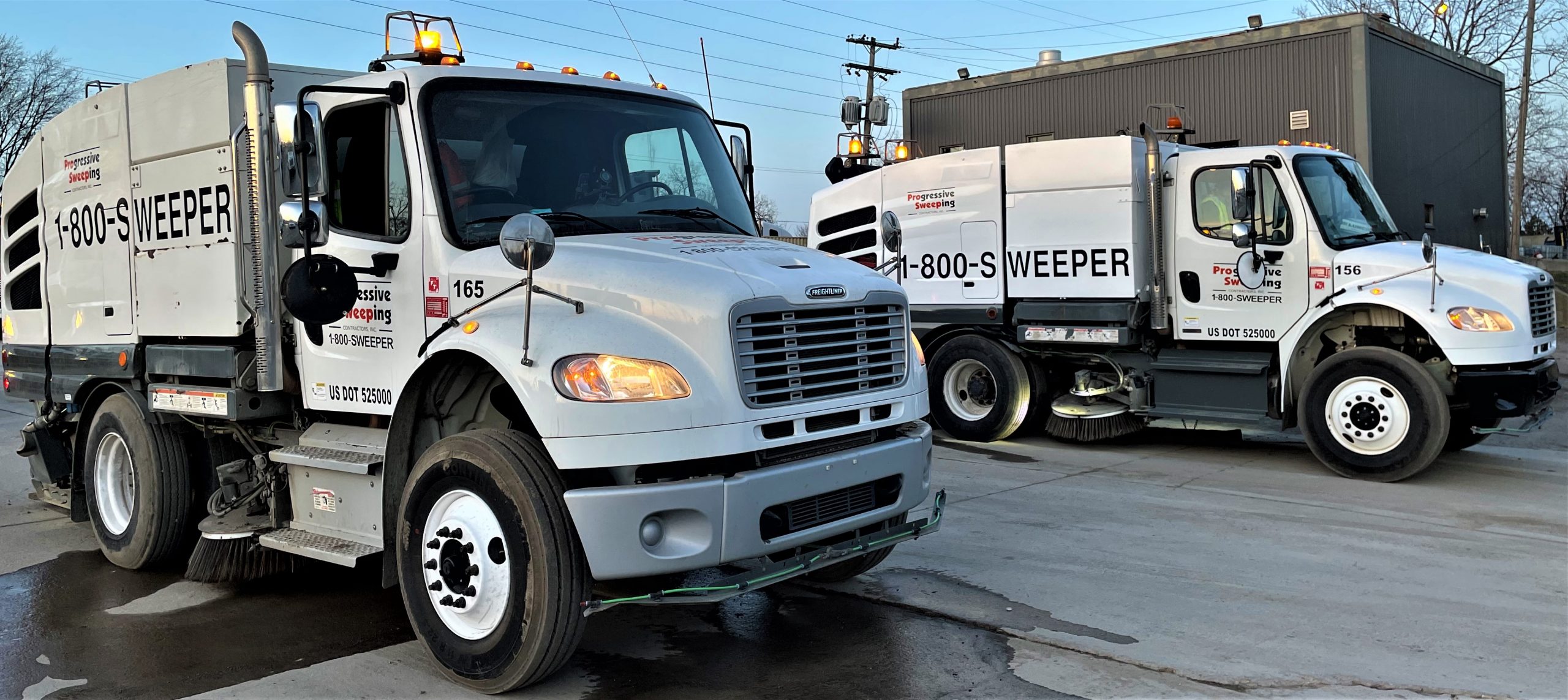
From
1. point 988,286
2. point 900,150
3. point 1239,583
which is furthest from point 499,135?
point 900,150

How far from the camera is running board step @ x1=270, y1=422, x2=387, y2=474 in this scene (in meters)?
5.36

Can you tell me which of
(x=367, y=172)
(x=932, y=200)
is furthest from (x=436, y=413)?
(x=932, y=200)

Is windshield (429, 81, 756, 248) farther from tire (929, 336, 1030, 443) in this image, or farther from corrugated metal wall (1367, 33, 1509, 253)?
corrugated metal wall (1367, 33, 1509, 253)

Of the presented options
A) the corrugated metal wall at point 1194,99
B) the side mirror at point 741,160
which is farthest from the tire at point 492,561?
the corrugated metal wall at point 1194,99

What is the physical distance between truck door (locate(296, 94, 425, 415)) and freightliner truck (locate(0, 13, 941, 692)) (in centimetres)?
2

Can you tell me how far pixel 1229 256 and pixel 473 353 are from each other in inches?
299

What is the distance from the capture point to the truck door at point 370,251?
525cm

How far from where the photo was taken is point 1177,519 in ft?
26.1

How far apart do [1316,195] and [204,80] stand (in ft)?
27.5

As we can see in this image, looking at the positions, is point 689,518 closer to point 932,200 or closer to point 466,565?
point 466,565

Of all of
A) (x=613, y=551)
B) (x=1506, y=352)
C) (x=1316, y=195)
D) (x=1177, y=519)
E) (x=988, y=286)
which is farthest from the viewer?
(x=988, y=286)

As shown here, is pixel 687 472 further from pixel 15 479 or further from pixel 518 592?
pixel 15 479

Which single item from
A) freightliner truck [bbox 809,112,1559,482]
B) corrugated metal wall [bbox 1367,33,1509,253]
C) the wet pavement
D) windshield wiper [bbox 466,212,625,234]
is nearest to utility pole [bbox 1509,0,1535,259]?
corrugated metal wall [bbox 1367,33,1509,253]

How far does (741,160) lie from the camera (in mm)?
6594
